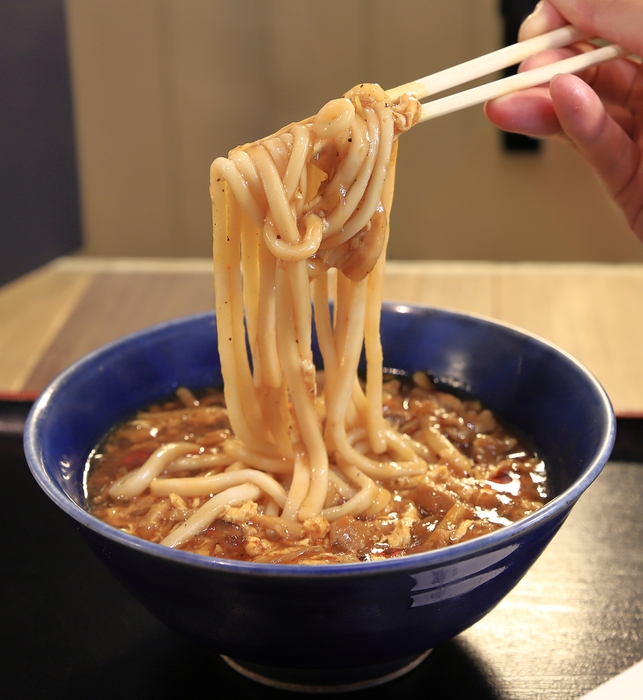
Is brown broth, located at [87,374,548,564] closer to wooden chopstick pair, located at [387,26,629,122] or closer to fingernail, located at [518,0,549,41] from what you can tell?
wooden chopstick pair, located at [387,26,629,122]

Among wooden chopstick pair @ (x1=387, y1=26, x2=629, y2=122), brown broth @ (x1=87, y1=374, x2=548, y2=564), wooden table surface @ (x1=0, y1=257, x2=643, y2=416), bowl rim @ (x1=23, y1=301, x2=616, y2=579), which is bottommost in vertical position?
wooden table surface @ (x1=0, y1=257, x2=643, y2=416)

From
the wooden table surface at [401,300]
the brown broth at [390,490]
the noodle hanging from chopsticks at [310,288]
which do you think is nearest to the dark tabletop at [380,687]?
the brown broth at [390,490]

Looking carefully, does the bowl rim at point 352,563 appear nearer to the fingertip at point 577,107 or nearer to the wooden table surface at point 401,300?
the fingertip at point 577,107

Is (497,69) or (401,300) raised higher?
(497,69)

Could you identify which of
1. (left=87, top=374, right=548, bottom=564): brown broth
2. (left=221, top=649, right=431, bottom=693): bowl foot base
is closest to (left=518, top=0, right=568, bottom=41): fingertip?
(left=87, top=374, right=548, bottom=564): brown broth

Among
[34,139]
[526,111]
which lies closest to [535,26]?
[526,111]

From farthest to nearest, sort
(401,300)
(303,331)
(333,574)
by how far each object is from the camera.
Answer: (401,300), (303,331), (333,574)

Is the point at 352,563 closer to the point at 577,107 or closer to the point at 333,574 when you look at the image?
the point at 333,574
